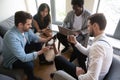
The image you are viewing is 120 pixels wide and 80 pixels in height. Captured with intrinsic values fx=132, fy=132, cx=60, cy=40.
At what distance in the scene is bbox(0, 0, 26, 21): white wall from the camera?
253cm

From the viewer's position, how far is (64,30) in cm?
215

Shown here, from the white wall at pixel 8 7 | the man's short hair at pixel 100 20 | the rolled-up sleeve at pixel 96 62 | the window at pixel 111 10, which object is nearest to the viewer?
the rolled-up sleeve at pixel 96 62

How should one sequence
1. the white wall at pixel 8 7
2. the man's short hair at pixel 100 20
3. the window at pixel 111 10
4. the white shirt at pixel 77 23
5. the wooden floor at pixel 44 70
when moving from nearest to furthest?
the man's short hair at pixel 100 20
the wooden floor at pixel 44 70
the white shirt at pixel 77 23
the white wall at pixel 8 7
the window at pixel 111 10

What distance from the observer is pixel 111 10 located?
287 centimetres

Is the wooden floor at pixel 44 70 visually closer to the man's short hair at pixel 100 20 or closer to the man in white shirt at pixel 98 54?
the man in white shirt at pixel 98 54

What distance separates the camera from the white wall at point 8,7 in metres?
2.53

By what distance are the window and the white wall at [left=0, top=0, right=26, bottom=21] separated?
178cm

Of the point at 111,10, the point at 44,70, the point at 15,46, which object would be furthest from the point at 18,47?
the point at 111,10

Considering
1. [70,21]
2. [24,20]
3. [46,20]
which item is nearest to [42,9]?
[46,20]

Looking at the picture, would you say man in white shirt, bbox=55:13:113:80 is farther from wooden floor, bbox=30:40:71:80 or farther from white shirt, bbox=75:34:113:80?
wooden floor, bbox=30:40:71:80

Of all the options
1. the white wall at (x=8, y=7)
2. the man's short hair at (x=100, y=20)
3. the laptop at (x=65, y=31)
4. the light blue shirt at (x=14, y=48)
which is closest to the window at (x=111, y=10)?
the laptop at (x=65, y=31)

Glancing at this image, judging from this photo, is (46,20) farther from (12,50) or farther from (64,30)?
(12,50)

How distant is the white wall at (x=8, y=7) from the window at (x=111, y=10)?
1.78 meters

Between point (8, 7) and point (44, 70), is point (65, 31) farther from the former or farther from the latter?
point (8, 7)
